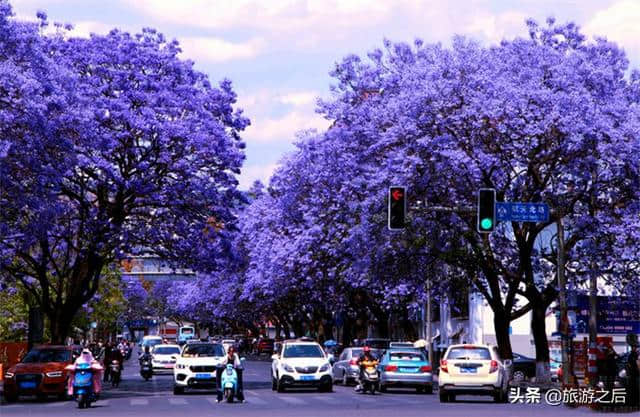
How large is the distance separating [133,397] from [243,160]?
11794 mm

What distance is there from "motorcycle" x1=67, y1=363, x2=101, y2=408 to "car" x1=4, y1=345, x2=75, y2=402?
405 centimetres


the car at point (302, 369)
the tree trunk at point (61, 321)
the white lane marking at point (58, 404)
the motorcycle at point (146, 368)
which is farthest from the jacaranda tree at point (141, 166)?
the car at point (302, 369)

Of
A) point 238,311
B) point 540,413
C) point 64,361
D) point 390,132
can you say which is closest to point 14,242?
point 64,361

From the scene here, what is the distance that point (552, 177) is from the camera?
41281mm

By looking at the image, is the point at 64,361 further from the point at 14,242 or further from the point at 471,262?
the point at 471,262

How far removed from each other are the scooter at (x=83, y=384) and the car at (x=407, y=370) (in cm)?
1108

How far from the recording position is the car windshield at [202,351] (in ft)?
135

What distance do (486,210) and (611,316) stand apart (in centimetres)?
1200

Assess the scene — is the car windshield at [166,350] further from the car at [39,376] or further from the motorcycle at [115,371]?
the car at [39,376]

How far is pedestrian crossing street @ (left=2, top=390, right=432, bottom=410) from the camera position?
107ft

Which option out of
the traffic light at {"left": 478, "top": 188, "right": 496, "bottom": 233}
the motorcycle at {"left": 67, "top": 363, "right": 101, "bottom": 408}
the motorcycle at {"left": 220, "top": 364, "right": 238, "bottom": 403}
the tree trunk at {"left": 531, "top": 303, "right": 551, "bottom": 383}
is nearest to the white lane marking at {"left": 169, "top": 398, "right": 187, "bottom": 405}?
the motorcycle at {"left": 220, "top": 364, "right": 238, "bottom": 403}

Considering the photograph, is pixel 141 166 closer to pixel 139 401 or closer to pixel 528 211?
pixel 139 401

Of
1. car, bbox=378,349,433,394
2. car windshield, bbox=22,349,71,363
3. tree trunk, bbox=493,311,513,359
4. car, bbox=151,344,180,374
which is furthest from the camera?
car, bbox=151,344,180,374

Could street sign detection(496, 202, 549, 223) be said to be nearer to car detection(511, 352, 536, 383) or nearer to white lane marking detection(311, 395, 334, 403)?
white lane marking detection(311, 395, 334, 403)
